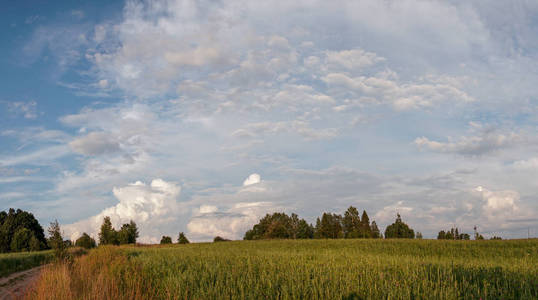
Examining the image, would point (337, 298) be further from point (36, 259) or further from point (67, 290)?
point (36, 259)

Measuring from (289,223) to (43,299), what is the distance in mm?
96460

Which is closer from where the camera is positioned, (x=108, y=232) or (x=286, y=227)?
(x=108, y=232)

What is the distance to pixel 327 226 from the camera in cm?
9325

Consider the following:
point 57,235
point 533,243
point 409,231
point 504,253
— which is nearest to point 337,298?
point 57,235

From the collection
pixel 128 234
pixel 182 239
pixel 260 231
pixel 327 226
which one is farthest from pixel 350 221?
pixel 128 234

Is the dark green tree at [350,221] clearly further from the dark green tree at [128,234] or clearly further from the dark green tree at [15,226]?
the dark green tree at [15,226]

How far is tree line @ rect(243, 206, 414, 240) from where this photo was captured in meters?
94.5

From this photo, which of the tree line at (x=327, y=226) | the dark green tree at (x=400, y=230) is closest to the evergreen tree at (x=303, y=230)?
the tree line at (x=327, y=226)

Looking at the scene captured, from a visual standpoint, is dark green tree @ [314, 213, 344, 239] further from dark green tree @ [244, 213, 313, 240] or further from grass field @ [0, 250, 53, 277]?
grass field @ [0, 250, 53, 277]

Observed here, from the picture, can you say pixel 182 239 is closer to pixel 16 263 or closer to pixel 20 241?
pixel 20 241

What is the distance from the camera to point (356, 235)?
86188 mm

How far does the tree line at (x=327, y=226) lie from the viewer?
94.5 meters

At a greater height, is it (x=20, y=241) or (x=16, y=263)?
(x=16, y=263)

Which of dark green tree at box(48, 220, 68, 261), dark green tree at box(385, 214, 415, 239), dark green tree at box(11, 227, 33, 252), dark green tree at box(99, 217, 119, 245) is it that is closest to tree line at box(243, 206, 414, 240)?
dark green tree at box(385, 214, 415, 239)
